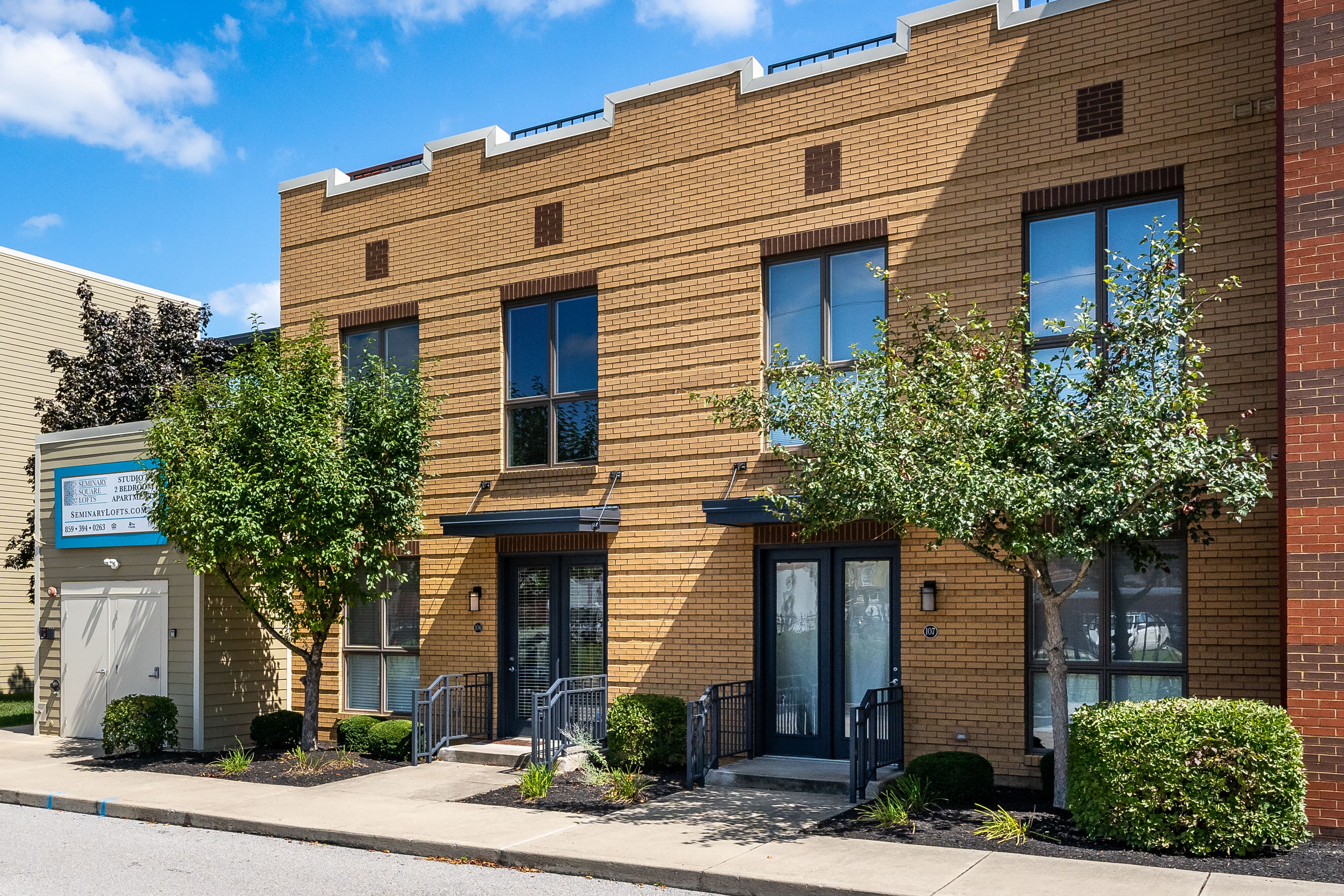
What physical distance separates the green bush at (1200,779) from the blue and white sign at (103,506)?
44.2ft

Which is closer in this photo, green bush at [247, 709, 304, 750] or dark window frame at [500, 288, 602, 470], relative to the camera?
dark window frame at [500, 288, 602, 470]

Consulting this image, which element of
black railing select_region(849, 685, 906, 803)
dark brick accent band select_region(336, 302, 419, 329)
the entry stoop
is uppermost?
dark brick accent band select_region(336, 302, 419, 329)

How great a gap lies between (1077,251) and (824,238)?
291 centimetres

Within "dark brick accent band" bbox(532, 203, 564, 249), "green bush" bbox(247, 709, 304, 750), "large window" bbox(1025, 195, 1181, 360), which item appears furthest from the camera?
"green bush" bbox(247, 709, 304, 750)

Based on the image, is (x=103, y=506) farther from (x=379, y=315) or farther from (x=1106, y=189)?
(x=1106, y=189)

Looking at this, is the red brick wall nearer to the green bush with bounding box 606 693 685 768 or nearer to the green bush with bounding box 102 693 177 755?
the green bush with bounding box 606 693 685 768

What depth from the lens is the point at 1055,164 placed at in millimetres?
12297

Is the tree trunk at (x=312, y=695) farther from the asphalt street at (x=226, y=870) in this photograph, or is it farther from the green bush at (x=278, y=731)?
the asphalt street at (x=226, y=870)

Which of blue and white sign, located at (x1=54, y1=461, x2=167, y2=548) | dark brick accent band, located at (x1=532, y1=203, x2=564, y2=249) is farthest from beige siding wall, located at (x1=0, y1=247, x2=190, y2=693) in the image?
dark brick accent band, located at (x1=532, y1=203, x2=564, y2=249)

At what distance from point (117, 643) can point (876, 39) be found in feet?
46.1

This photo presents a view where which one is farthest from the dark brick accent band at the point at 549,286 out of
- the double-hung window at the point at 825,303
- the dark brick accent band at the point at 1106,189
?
the dark brick accent band at the point at 1106,189

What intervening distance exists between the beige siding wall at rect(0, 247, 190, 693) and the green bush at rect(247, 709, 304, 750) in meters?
15.6

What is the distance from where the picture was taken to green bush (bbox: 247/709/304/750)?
16172 mm

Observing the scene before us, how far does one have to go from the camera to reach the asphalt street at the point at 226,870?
8.91 metres
